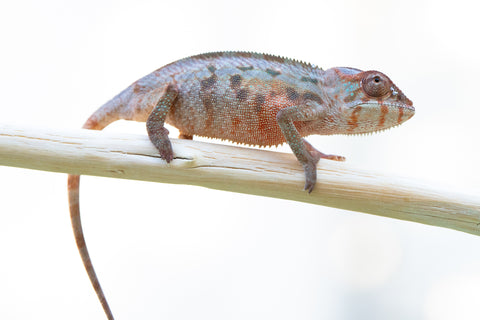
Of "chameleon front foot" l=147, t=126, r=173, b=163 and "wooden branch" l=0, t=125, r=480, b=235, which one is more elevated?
"chameleon front foot" l=147, t=126, r=173, b=163

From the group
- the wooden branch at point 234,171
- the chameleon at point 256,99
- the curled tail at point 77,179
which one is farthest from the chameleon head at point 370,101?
the curled tail at point 77,179

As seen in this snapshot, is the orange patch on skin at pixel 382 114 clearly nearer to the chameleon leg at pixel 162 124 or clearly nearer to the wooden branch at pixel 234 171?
the wooden branch at pixel 234 171

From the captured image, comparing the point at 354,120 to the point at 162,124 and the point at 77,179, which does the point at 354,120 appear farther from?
the point at 77,179

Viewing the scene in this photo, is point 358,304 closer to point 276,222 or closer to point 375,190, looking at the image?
point 276,222

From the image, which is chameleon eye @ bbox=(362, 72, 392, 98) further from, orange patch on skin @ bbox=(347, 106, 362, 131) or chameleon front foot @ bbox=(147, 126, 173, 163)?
chameleon front foot @ bbox=(147, 126, 173, 163)

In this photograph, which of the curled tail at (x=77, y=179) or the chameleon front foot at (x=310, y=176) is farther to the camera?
the curled tail at (x=77, y=179)

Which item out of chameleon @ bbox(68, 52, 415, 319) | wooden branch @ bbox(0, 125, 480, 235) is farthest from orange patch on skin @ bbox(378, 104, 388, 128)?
wooden branch @ bbox(0, 125, 480, 235)
